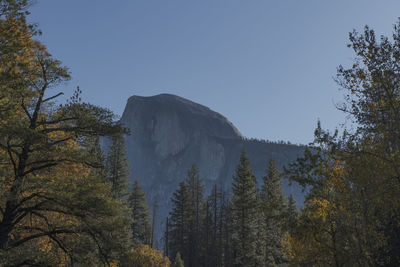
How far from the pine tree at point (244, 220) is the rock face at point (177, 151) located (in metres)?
147

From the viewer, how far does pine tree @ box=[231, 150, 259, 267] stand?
27.4 meters

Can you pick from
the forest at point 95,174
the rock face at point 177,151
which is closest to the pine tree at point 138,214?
the forest at point 95,174

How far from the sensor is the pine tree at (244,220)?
27.4 m

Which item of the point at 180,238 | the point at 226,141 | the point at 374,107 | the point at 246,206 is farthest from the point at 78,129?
the point at 226,141

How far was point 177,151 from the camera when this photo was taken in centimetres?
18988

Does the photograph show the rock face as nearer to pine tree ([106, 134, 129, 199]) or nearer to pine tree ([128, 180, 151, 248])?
pine tree ([128, 180, 151, 248])

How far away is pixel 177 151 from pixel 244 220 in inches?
6401

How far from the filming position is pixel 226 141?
623ft

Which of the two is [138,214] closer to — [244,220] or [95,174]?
[244,220]

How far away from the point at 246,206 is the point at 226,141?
6366 inches

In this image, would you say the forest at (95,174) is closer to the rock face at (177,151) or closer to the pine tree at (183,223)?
the pine tree at (183,223)

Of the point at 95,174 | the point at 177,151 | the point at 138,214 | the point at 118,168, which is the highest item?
the point at 177,151

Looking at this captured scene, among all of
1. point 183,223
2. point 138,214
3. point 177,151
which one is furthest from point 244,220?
point 177,151

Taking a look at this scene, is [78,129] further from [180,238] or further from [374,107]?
[180,238]
